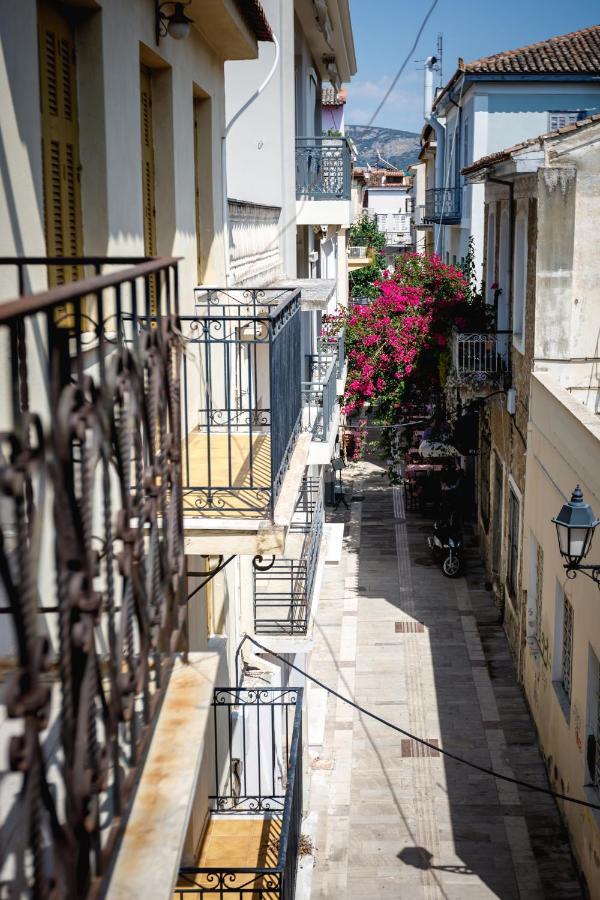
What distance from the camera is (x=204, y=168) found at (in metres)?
10.0

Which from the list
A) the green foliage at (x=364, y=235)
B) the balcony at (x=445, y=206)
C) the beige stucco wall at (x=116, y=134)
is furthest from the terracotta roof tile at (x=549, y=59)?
the green foliage at (x=364, y=235)

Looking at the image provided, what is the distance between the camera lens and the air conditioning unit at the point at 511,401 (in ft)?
53.8

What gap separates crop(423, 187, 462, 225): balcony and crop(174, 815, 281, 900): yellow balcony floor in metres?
23.1

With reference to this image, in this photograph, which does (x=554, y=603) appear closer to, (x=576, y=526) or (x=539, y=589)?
(x=539, y=589)

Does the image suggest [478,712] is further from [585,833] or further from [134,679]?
[134,679]

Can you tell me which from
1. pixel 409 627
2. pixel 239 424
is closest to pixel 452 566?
pixel 409 627

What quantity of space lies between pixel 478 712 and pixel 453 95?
20.2 m

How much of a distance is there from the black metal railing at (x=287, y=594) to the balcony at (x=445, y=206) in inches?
722

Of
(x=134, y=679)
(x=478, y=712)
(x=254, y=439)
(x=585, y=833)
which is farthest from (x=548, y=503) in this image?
(x=134, y=679)

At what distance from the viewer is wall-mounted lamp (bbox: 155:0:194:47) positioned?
24.1 feet

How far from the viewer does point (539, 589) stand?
14.5 m

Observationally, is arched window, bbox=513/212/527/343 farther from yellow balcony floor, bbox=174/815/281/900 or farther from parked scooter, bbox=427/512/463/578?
yellow balcony floor, bbox=174/815/281/900

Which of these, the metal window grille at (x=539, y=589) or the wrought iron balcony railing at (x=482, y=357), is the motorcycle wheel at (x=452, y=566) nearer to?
the wrought iron balcony railing at (x=482, y=357)

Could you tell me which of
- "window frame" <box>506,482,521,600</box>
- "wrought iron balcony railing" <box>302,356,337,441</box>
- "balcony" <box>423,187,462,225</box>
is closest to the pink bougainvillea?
"wrought iron balcony railing" <box>302,356,337,441</box>
